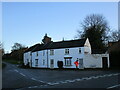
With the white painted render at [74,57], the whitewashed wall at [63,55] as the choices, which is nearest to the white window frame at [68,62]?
the white painted render at [74,57]

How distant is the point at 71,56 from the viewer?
136 feet

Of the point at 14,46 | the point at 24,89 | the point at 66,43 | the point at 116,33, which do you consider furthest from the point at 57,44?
the point at 14,46

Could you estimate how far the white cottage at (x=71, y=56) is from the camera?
3875 cm

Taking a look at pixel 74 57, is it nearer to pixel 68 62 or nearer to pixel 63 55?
pixel 68 62

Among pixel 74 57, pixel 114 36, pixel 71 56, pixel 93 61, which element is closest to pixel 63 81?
pixel 93 61

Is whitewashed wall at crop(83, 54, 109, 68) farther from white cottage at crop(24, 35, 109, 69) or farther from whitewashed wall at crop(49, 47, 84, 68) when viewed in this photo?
whitewashed wall at crop(49, 47, 84, 68)

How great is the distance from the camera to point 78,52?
40.3 metres

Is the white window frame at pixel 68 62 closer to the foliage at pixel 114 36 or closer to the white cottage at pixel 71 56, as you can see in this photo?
the white cottage at pixel 71 56

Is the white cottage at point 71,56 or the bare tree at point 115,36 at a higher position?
the bare tree at point 115,36

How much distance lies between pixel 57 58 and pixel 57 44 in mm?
4546

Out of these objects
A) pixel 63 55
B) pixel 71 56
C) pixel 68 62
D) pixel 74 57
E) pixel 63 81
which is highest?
pixel 63 55

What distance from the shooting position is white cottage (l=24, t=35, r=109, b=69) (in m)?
38.8

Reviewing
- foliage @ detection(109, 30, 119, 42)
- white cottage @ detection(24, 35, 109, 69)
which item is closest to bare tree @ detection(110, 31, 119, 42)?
foliage @ detection(109, 30, 119, 42)

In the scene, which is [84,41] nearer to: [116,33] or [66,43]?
[66,43]
